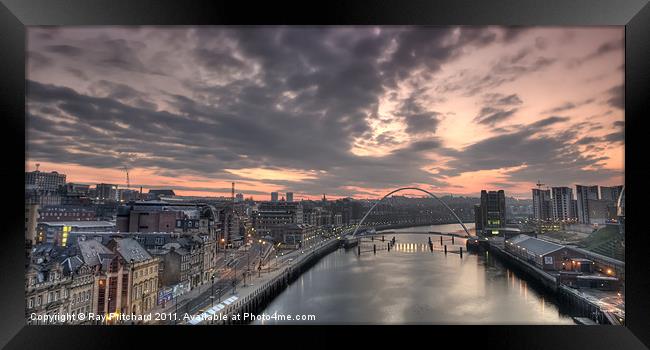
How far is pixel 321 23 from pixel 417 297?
965 cm

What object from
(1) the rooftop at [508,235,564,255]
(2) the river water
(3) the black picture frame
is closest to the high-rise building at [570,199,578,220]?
(1) the rooftop at [508,235,564,255]

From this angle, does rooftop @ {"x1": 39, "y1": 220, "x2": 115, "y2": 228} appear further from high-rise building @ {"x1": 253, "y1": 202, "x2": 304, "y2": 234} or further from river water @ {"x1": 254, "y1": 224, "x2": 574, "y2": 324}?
high-rise building @ {"x1": 253, "y1": 202, "x2": 304, "y2": 234}

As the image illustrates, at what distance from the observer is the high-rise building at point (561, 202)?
2448 cm

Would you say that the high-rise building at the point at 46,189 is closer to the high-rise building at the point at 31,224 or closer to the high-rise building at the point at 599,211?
the high-rise building at the point at 31,224

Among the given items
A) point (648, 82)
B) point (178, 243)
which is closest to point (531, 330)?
point (648, 82)

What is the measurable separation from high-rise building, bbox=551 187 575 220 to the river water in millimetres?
9304

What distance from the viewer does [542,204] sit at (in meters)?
26.3

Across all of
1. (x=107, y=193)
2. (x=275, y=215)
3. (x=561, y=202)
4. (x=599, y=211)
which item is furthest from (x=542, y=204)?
(x=107, y=193)

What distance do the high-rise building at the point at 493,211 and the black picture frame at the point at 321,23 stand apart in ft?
81.6

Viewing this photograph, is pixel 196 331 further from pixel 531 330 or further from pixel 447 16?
pixel 447 16

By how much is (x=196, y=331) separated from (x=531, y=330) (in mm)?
3466

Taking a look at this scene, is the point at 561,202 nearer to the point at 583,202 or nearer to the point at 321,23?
the point at 583,202

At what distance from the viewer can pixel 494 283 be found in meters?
13.9

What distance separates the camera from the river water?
9500 mm
